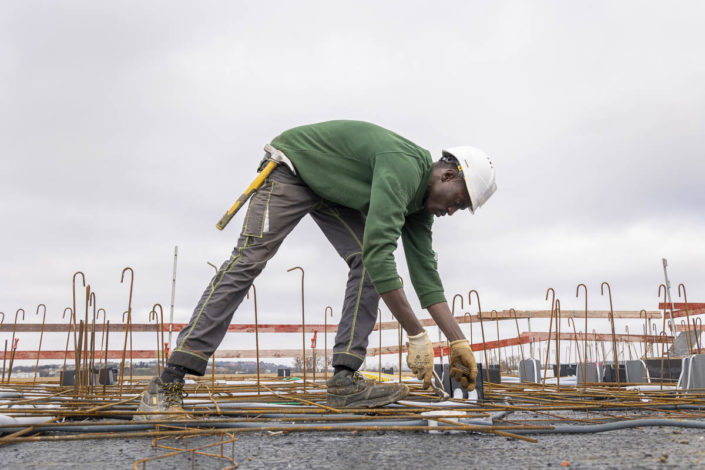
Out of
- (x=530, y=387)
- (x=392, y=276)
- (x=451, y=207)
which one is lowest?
(x=530, y=387)

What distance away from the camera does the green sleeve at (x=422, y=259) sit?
261cm

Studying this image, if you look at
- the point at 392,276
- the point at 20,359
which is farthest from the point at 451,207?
the point at 20,359

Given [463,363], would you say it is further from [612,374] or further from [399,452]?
[612,374]

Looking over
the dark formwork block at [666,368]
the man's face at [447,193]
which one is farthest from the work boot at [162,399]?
the dark formwork block at [666,368]

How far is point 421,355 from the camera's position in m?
2.24

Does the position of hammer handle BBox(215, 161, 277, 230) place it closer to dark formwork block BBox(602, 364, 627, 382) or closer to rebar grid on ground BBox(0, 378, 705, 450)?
rebar grid on ground BBox(0, 378, 705, 450)

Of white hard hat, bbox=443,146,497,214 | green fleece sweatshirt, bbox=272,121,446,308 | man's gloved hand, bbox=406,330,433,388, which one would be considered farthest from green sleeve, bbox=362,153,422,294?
white hard hat, bbox=443,146,497,214

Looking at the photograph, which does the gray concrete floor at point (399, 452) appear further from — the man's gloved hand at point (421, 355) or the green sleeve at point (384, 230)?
the green sleeve at point (384, 230)

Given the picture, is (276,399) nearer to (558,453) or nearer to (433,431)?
(433,431)

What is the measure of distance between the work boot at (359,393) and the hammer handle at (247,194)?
85 centimetres

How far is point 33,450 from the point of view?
150 centimetres

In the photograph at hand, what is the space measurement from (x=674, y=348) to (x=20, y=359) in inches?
393

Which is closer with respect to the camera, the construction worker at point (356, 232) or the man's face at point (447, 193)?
the construction worker at point (356, 232)

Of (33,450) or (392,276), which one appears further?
(392,276)
